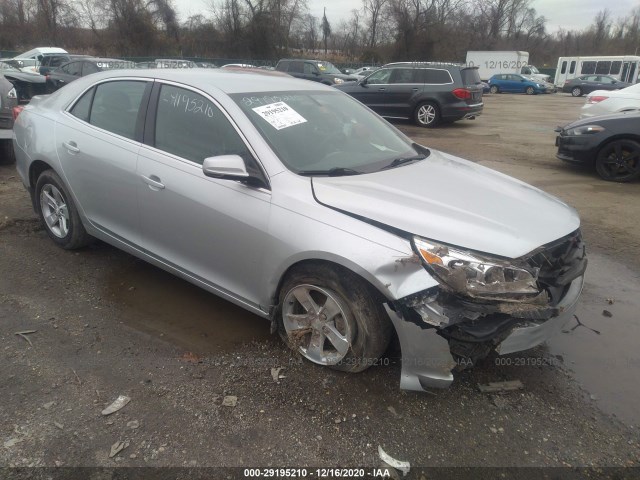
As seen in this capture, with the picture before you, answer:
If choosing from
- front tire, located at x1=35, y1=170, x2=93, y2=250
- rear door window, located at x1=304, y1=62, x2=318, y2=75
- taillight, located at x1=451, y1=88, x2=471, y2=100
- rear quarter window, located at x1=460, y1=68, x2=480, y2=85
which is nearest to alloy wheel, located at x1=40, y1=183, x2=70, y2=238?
front tire, located at x1=35, y1=170, x2=93, y2=250

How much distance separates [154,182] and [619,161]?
7155 mm

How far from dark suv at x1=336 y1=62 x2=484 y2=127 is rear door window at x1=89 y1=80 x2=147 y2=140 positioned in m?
10.9

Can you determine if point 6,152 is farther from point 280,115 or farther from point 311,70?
point 311,70

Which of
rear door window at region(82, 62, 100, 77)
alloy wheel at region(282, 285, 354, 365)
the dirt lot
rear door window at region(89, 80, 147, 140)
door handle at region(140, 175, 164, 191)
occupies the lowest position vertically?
the dirt lot

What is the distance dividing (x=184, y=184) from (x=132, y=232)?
74cm

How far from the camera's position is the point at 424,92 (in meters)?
13.4

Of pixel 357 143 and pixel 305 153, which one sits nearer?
pixel 305 153

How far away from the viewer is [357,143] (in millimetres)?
3445

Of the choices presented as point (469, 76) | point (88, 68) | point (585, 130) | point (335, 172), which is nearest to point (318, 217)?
point (335, 172)

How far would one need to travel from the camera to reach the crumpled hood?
2.43 meters

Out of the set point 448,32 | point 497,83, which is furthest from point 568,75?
point 448,32

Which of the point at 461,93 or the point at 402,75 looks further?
the point at 402,75

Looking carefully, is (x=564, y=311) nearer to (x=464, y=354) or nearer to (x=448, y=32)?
(x=464, y=354)

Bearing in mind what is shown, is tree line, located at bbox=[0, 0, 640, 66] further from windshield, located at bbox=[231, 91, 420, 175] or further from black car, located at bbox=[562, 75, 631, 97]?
windshield, located at bbox=[231, 91, 420, 175]
